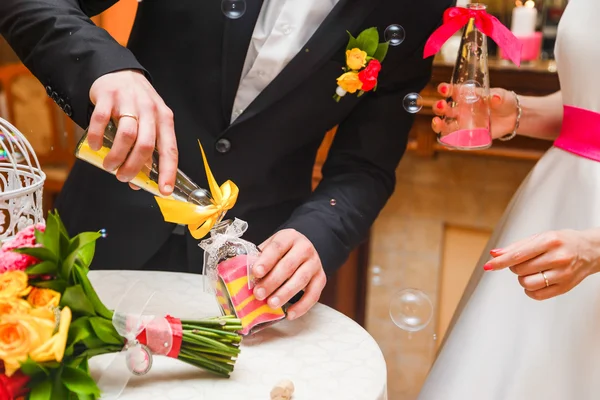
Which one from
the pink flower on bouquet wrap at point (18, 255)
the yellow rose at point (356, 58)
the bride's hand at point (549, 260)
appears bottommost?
the bride's hand at point (549, 260)

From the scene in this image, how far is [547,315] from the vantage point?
1059mm

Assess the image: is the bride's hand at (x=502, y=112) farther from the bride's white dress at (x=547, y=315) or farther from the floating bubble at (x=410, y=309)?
the floating bubble at (x=410, y=309)

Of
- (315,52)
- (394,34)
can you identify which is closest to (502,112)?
(394,34)

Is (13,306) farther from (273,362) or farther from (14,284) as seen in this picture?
(273,362)

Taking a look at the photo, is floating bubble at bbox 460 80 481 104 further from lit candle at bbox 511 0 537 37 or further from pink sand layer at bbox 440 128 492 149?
lit candle at bbox 511 0 537 37

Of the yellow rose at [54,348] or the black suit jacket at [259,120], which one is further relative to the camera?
the black suit jacket at [259,120]

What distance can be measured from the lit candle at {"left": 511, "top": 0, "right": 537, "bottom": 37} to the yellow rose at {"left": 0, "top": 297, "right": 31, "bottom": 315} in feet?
5.49

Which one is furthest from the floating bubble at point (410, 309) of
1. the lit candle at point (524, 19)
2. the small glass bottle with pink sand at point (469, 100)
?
the lit candle at point (524, 19)

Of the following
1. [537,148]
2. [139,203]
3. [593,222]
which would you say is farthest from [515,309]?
[537,148]

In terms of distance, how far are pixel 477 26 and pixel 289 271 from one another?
1.53 feet

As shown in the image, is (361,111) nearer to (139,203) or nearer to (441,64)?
(139,203)

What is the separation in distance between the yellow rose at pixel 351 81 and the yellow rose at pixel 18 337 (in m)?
0.59

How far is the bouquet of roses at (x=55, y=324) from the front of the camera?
2.24ft

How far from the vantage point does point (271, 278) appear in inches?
35.4
